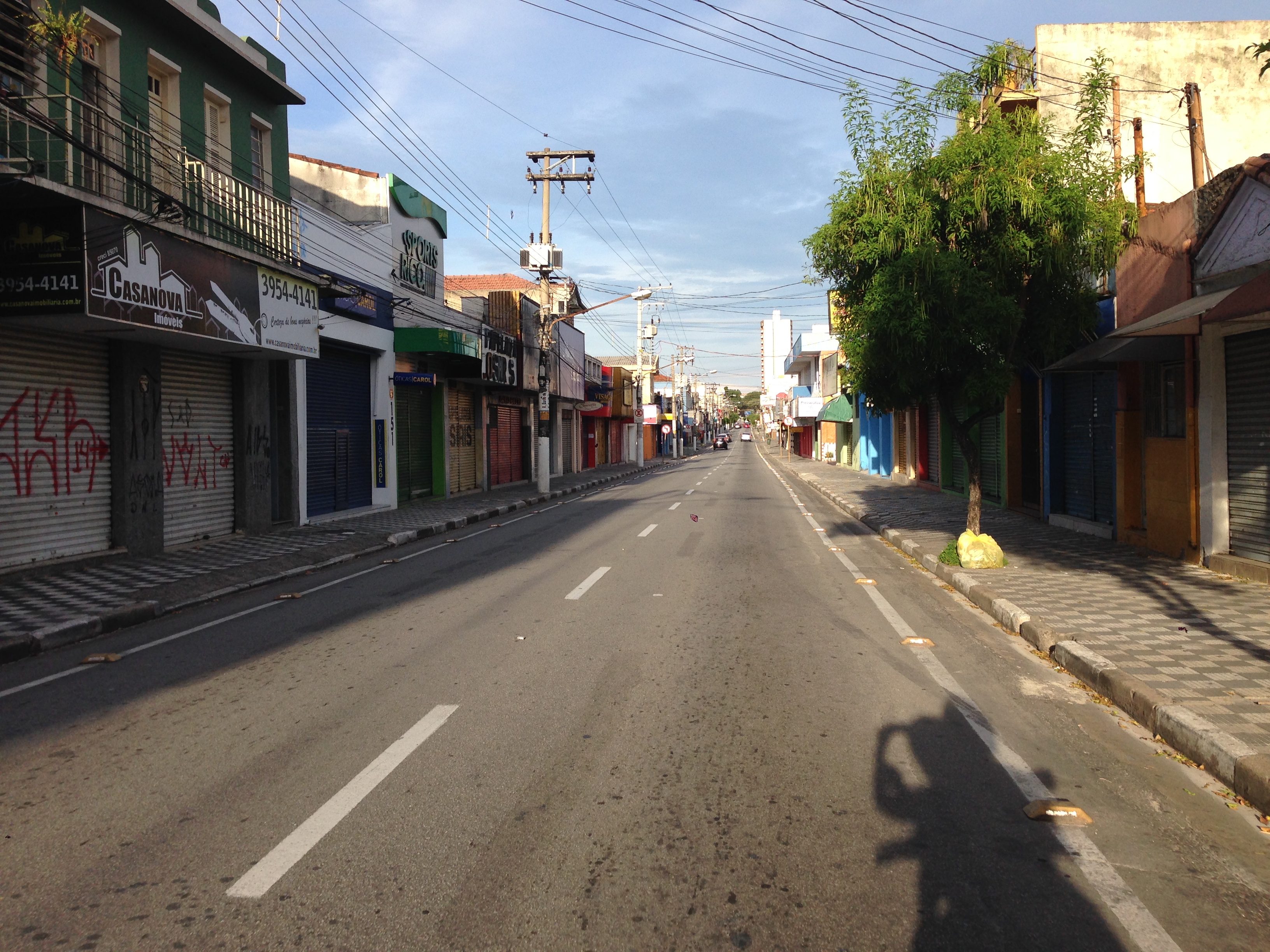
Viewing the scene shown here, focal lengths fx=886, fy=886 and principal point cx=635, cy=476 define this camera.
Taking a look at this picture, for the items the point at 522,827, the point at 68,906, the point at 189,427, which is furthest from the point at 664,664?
the point at 189,427

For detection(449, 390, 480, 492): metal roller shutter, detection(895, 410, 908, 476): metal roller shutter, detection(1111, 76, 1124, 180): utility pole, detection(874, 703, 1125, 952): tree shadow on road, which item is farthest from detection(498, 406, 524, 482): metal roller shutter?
detection(874, 703, 1125, 952): tree shadow on road

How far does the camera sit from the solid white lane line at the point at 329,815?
3.45m

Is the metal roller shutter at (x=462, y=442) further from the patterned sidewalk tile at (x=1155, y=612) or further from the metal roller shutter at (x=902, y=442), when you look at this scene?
the metal roller shutter at (x=902, y=442)

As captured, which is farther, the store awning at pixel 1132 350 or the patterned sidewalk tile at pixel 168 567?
the store awning at pixel 1132 350

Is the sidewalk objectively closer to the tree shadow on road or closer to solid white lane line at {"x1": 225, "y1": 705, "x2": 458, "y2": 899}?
solid white lane line at {"x1": 225, "y1": 705, "x2": 458, "y2": 899}

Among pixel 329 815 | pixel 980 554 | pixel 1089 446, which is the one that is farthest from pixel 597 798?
pixel 1089 446

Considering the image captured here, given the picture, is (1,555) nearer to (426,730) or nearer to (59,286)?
(59,286)

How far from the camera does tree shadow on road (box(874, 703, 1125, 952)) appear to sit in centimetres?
315

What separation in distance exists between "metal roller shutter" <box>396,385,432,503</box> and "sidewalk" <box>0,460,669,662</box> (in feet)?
12.3

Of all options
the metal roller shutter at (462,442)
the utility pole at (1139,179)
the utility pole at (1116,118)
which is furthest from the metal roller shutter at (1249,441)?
the metal roller shutter at (462,442)

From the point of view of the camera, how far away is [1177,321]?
9125 mm

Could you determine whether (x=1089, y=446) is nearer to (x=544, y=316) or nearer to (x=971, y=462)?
(x=971, y=462)

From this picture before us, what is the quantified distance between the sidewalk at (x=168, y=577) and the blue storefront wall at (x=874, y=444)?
23.7 m

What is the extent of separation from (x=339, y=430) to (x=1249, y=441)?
1705cm
